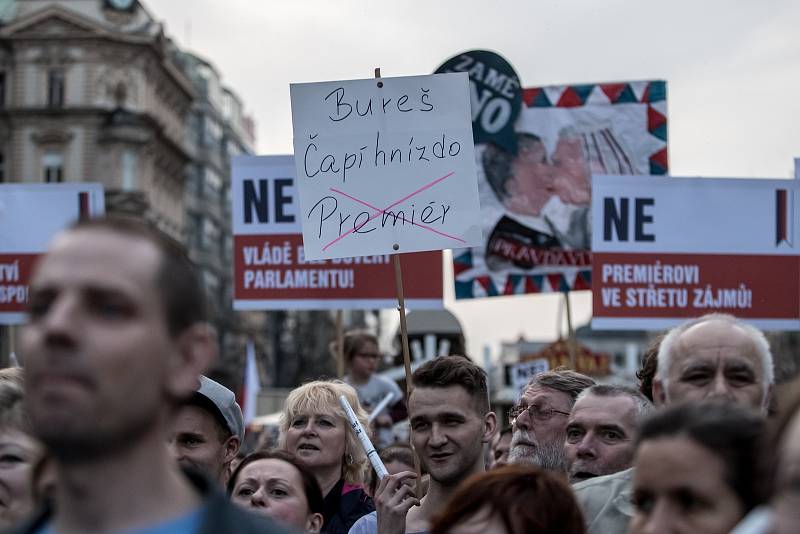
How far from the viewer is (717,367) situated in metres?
4.02

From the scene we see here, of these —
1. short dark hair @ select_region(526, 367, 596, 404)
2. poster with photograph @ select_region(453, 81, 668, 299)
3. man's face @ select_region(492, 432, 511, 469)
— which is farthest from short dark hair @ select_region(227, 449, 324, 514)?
poster with photograph @ select_region(453, 81, 668, 299)

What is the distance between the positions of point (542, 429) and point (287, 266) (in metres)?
4.13

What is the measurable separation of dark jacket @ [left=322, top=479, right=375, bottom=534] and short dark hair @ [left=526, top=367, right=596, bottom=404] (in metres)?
0.88

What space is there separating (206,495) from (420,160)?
13.3 feet

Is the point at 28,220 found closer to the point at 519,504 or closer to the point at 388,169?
the point at 388,169

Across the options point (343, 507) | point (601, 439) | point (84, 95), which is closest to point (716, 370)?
point (601, 439)

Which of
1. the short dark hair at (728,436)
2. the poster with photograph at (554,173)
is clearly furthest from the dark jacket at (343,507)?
the poster with photograph at (554,173)

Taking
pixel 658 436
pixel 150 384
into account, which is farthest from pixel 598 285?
pixel 150 384

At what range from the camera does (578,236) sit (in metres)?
10.7

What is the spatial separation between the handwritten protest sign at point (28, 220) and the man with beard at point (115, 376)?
729 centimetres

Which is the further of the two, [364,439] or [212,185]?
[212,185]

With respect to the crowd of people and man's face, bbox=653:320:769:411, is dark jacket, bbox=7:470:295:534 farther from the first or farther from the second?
man's face, bbox=653:320:769:411

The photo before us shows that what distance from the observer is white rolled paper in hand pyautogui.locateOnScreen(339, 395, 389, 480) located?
541 centimetres

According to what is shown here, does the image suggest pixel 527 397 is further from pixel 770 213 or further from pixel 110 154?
pixel 110 154
